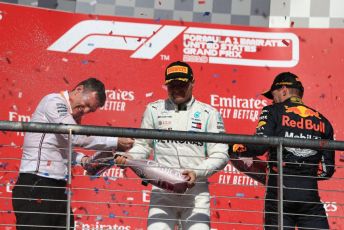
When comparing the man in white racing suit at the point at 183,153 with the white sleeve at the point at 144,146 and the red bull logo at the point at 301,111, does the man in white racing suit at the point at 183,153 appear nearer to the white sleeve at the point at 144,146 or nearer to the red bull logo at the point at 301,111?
the white sleeve at the point at 144,146

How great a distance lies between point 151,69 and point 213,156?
2.16 meters

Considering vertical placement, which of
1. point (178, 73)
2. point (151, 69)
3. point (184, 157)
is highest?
point (151, 69)

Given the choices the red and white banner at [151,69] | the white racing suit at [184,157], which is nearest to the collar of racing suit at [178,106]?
the white racing suit at [184,157]

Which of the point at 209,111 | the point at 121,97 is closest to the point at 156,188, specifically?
the point at 209,111

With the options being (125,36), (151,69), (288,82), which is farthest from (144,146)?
(125,36)

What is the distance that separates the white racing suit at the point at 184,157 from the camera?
450 cm

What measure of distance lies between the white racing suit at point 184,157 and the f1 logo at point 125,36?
1.87 metres

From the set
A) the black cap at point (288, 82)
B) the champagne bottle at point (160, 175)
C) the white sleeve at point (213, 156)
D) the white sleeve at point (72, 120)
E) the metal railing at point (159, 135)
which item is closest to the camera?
the metal railing at point (159, 135)

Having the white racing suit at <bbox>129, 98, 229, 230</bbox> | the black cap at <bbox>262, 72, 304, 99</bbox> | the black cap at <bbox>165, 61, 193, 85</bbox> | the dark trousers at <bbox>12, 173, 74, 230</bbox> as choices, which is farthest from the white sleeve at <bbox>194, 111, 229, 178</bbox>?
the dark trousers at <bbox>12, 173, 74, 230</bbox>

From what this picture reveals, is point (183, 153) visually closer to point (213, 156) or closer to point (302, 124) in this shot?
point (213, 156)

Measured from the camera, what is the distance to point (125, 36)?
6621 millimetres

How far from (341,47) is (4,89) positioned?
2763 millimetres

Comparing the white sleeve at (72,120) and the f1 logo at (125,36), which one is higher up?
the f1 logo at (125,36)

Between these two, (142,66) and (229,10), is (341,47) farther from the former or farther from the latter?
(142,66)
